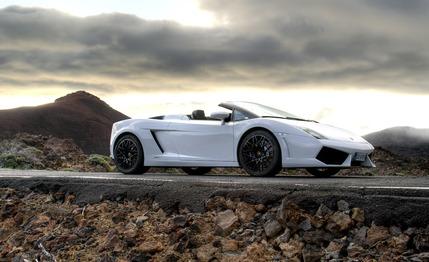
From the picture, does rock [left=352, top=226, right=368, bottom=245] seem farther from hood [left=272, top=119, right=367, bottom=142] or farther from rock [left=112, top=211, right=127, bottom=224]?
hood [left=272, top=119, right=367, bottom=142]

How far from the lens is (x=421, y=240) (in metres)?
4.91

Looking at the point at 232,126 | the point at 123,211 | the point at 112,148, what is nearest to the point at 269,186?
the point at 123,211

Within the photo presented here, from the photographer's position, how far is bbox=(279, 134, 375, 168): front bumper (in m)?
8.23

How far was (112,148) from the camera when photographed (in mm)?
10992

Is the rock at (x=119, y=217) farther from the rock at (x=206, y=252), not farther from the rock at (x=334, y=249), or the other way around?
the rock at (x=334, y=249)

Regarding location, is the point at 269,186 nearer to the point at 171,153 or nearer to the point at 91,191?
the point at 91,191

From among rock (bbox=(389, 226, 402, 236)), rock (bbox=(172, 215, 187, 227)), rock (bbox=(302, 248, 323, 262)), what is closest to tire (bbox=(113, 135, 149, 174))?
rock (bbox=(172, 215, 187, 227))

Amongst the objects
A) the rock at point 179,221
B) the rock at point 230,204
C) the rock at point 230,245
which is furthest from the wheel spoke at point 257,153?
the rock at point 230,245

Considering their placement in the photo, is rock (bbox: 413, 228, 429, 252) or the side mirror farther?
the side mirror

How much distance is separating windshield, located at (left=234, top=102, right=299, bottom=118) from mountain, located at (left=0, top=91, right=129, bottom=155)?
3658cm

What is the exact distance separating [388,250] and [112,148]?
6926mm

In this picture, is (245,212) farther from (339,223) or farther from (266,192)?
(339,223)

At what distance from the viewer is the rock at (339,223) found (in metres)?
5.36

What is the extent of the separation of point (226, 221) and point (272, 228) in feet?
1.87
